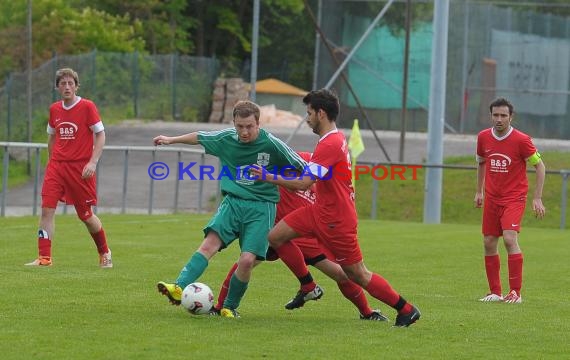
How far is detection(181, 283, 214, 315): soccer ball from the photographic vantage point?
955cm

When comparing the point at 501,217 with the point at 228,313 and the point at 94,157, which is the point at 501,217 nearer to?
the point at 228,313

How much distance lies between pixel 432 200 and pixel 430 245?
6.88 meters

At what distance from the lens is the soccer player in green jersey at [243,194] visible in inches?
387

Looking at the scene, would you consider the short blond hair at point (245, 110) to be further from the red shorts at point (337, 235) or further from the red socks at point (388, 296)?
the red socks at point (388, 296)

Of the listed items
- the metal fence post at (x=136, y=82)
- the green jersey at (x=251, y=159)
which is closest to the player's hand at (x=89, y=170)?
the green jersey at (x=251, y=159)

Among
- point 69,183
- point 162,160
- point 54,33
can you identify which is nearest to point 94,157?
point 69,183

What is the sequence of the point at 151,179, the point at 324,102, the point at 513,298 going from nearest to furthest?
the point at 324,102
the point at 513,298
the point at 151,179

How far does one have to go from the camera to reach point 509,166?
1208cm

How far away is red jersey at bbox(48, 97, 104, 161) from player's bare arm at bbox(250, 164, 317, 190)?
4.27 metres

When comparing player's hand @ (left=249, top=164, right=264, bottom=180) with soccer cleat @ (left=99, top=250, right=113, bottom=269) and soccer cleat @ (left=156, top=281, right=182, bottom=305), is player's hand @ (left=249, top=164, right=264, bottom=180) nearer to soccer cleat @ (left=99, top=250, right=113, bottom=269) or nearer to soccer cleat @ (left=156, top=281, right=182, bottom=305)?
soccer cleat @ (left=156, top=281, right=182, bottom=305)

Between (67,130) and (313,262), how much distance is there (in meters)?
3.90

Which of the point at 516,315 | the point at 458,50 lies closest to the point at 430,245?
the point at 516,315

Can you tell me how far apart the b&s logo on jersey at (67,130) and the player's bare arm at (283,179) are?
171 inches

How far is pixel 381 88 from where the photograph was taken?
4259 centimetres
